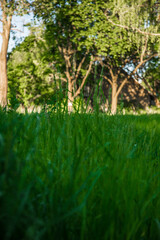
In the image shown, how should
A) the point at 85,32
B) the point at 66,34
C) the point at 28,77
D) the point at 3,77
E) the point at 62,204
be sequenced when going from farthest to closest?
the point at 28,77, the point at 66,34, the point at 85,32, the point at 3,77, the point at 62,204

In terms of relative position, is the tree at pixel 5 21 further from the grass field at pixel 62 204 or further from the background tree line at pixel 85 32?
the grass field at pixel 62 204

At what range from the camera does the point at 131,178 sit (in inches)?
37.1

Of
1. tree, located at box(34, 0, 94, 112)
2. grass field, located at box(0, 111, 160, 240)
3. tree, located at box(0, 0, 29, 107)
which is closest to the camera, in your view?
grass field, located at box(0, 111, 160, 240)

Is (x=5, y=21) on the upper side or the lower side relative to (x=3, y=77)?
upper

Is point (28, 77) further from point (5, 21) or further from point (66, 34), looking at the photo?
point (5, 21)

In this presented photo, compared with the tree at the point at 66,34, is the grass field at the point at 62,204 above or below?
below

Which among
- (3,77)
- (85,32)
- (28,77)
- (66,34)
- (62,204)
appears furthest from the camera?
(28,77)

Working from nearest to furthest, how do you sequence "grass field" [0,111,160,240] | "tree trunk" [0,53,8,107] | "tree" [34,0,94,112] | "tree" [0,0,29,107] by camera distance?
1. "grass field" [0,111,160,240]
2. "tree" [0,0,29,107]
3. "tree trunk" [0,53,8,107]
4. "tree" [34,0,94,112]

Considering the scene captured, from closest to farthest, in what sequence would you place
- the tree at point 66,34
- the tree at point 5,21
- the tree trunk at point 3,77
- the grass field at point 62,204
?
the grass field at point 62,204 < the tree at point 5,21 < the tree trunk at point 3,77 < the tree at point 66,34

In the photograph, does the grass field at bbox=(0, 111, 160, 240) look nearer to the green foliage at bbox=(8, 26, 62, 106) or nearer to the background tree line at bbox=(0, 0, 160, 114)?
the background tree line at bbox=(0, 0, 160, 114)

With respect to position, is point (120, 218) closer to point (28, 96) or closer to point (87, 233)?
point (87, 233)

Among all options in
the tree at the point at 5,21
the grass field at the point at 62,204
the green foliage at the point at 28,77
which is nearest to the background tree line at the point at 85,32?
the tree at the point at 5,21

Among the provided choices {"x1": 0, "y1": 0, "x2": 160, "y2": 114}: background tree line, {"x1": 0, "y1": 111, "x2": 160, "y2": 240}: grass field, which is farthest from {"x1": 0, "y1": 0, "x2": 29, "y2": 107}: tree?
{"x1": 0, "y1": 111, "x2": 160, "y2": 240}: grass field

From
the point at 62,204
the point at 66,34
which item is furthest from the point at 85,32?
the point at 62,204
